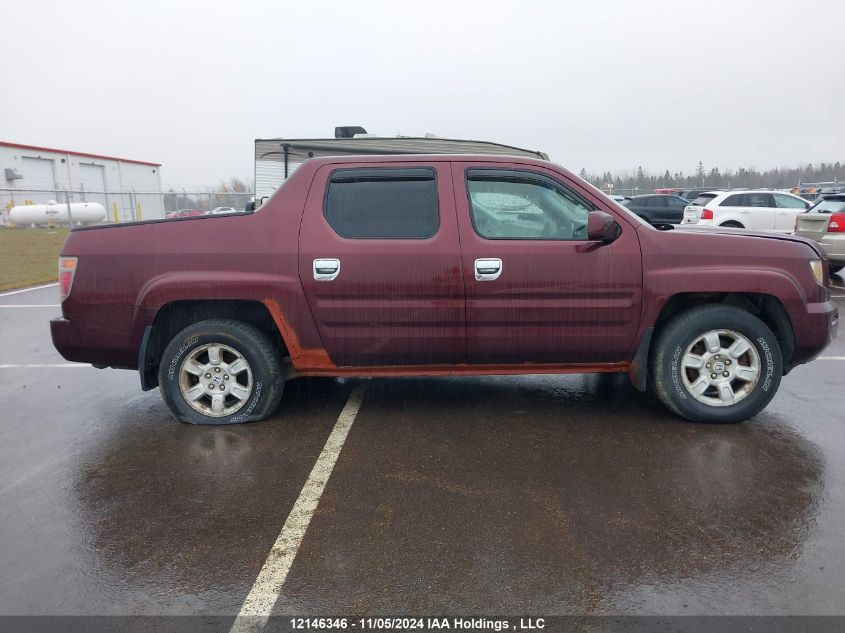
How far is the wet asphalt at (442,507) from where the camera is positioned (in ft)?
8.21

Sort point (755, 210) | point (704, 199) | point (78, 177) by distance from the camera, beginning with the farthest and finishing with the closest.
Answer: point (78, 177), point (704, 199), point (755, 210)

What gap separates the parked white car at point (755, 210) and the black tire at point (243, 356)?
13.8 m

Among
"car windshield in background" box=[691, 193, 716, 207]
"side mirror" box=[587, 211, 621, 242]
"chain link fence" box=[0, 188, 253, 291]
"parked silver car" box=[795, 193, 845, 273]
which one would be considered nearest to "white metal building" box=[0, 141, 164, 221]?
"chain link fence" box=[0, 188, 253, 291]

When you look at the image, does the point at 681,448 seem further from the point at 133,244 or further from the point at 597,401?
the point at 133,244

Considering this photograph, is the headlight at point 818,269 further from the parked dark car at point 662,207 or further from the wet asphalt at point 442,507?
the parked dark car at point 662,207

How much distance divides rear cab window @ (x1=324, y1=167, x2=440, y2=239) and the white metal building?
31.0 metres

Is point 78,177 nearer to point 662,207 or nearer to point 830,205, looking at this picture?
point 662,207

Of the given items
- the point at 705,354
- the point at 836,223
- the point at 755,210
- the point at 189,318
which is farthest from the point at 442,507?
the point at 755,210

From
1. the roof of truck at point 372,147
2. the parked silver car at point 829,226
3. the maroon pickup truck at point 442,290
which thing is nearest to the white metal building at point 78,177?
the roof of truck at point 372,147

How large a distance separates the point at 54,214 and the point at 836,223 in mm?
33348

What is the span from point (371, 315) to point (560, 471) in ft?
5.17

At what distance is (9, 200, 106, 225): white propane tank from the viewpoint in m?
30.3

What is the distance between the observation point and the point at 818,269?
4227 mm

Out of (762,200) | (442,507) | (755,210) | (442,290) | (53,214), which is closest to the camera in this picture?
(442,507)
